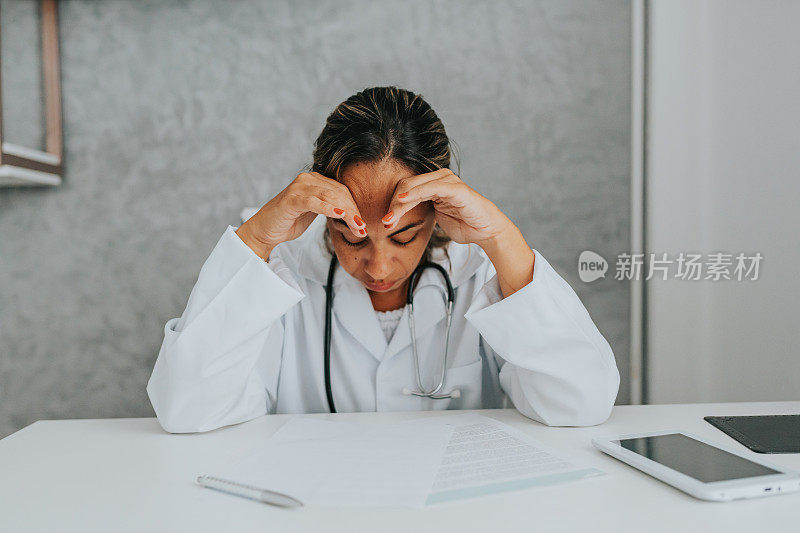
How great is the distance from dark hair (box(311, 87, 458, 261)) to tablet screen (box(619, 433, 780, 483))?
1.79 feet

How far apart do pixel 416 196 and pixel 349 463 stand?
1.23 feet

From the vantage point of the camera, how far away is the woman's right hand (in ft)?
2.73

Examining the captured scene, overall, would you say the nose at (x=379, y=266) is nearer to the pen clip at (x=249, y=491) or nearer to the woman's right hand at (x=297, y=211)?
the woman's right hand at (x=297, y=211)

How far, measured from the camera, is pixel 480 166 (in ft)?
5.19

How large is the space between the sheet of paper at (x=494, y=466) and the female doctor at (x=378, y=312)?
137 millimetres

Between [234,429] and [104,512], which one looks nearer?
[104,512]

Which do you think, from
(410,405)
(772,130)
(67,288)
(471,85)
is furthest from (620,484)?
(67,288)

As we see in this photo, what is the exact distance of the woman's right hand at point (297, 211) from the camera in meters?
0.83

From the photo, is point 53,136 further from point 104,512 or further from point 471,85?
point 104,512

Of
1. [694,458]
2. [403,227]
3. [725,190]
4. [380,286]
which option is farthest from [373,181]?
[725,190]

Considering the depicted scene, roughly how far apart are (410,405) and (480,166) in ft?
2.56

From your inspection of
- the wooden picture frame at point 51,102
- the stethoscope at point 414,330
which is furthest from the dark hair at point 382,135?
the wooden picture frame at point 51,102

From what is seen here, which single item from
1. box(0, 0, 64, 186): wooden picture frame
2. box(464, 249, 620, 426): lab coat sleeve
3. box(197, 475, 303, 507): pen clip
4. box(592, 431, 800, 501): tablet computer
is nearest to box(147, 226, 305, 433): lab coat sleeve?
box(197, 475, 303, 507): pen clip

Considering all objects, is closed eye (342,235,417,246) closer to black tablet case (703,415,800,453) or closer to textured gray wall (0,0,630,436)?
black tablet case (703,415,800,453)
